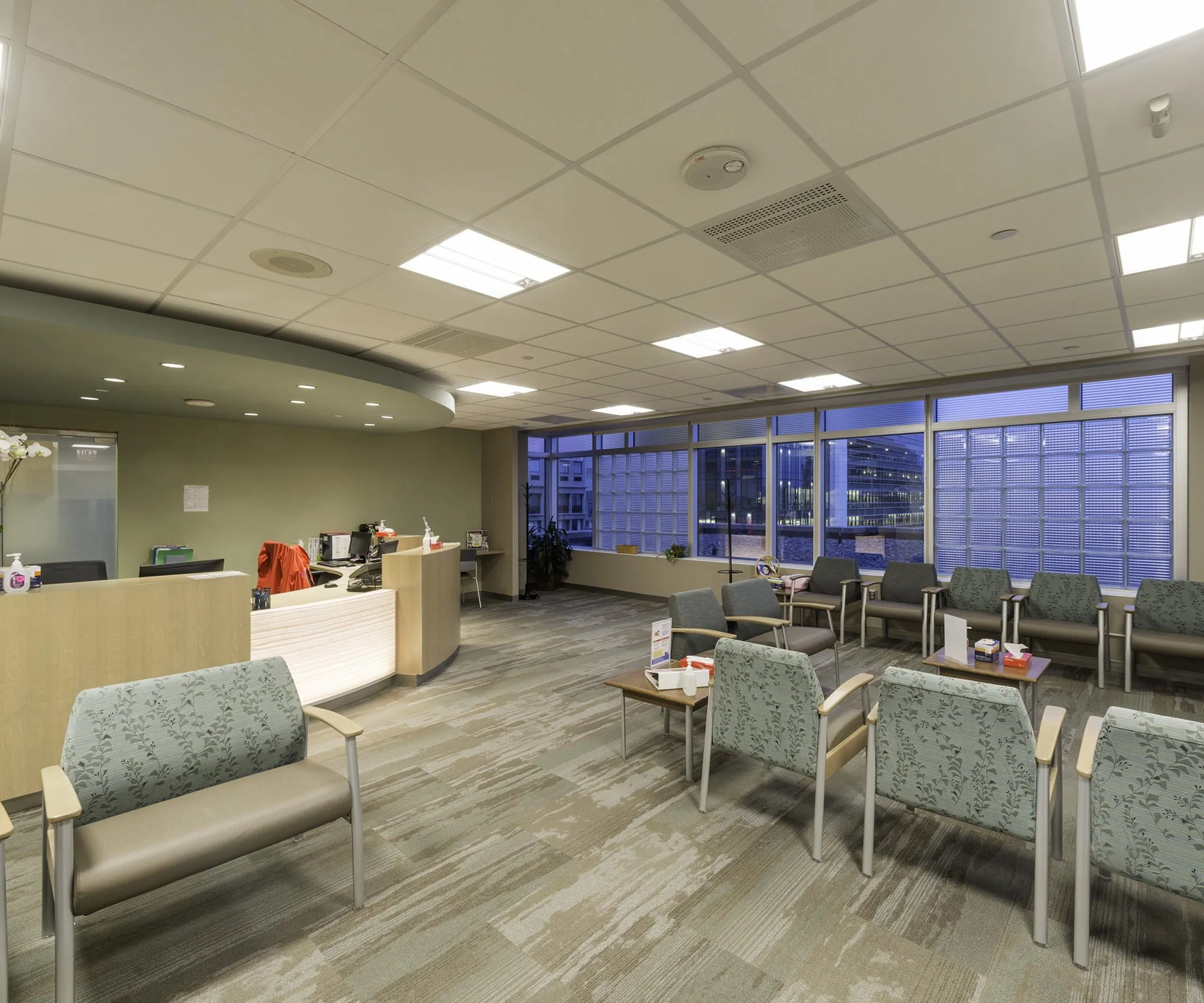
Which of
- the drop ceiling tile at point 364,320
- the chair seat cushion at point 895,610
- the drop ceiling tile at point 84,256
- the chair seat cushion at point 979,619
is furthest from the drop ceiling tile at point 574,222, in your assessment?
the chair seat cushion at point 895,610

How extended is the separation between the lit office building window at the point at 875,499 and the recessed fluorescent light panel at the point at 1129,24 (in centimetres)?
548

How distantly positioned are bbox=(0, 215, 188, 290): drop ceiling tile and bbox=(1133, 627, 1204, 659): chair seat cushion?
6.83 meters

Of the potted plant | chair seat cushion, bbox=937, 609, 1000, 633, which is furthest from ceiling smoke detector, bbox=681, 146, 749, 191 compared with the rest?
the potted plant

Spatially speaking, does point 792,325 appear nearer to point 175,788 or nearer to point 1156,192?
point 1156,192

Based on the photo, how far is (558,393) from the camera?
6.50 m

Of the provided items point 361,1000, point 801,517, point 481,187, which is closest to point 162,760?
point 361,1000

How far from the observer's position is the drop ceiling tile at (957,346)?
14.6ft

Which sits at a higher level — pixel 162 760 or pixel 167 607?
pixel 167 607

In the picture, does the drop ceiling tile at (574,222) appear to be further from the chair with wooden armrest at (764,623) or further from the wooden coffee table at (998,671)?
the wooden coffee table at (998,671)

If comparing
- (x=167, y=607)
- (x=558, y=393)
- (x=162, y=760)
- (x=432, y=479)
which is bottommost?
(x=162, y=760)

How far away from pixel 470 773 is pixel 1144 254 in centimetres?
442

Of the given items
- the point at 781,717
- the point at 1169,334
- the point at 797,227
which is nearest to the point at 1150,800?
the point at 781,717

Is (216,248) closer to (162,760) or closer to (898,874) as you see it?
(162,760)

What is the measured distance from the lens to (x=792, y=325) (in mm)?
4156
